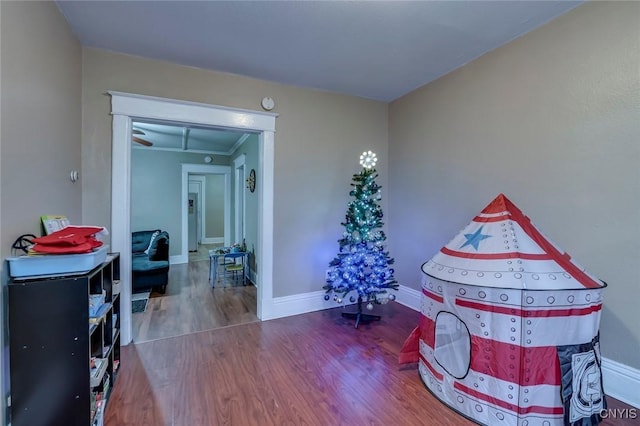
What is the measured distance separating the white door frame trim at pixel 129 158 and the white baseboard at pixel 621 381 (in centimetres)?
284

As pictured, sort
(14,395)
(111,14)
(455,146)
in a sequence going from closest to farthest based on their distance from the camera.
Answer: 1. (14,395)
2. (111,14)
3. (455,146)

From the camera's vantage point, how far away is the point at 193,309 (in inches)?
142

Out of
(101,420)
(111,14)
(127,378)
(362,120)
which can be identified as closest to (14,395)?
(101,420)

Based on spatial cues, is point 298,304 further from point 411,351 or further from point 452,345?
point 452,345

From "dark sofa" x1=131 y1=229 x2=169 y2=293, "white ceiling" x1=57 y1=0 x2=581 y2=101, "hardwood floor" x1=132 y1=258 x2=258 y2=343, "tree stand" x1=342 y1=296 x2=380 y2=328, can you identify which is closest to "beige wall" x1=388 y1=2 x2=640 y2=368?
"white ceiling" x1=57 y1=0 x2=581 y2=101

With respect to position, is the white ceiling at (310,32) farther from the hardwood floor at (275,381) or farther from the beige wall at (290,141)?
the hardwood floor at (275,381)

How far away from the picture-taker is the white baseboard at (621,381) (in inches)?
72.1

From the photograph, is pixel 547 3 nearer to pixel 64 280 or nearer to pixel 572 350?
pixel 572 350

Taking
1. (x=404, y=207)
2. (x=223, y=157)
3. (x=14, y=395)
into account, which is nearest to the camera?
(x=14, y=395)

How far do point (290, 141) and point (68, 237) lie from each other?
2292 mm

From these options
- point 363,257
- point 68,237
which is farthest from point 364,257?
point 68,237

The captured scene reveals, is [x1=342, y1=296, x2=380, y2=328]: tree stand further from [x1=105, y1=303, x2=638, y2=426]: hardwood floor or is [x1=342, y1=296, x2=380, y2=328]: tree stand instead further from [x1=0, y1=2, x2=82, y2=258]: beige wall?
[x1=0, y1=2, x2=82, y2=258]: beige wall

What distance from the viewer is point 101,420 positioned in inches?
65.4

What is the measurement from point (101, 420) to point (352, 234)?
2.40 meters
